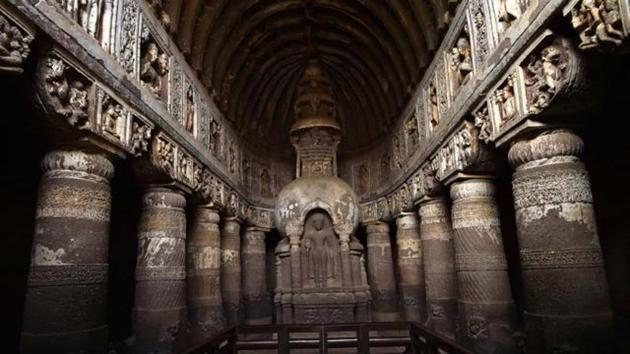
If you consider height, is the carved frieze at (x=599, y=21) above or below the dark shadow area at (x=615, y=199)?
above

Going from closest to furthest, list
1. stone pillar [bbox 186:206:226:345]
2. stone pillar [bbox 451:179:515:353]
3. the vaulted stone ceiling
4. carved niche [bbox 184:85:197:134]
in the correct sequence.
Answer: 1. stone pillar [bbox 451:179:515:353]
2. carved niche [bbox 184:85:197:134]
3. stone pillar [bbox 186:206:226:345]
4. the vaulted stone ceiling

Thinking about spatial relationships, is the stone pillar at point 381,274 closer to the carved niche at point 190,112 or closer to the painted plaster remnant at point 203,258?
the painted plaster remnant at point 203,258

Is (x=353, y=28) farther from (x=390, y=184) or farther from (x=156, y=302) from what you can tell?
(x=156, y=302)

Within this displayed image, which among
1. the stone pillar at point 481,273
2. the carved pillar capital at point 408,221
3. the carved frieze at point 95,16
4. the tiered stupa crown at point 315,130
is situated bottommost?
the stone pillar at point 481,273

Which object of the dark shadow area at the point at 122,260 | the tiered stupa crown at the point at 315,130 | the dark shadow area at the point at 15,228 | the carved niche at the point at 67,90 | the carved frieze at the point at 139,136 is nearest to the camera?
the carved niche at the point at 67,90

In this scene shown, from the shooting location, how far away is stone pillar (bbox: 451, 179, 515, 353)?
6.63m

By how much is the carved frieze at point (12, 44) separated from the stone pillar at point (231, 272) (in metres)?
7.99

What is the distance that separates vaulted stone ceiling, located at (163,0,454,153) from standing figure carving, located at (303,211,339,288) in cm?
372

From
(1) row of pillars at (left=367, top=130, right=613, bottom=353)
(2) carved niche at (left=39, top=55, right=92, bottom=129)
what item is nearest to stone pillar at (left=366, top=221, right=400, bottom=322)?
(1) row of pillars at (left=367, top=130, right=613, bottom=353)

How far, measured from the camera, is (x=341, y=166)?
16516 millimetres

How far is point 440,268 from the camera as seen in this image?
9156mm

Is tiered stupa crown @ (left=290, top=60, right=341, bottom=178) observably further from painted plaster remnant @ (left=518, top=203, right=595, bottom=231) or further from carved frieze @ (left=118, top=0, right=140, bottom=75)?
painted plaster remnant @ (left=518, top=203, right=595, bottom=231)

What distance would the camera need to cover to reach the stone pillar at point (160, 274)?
22.2 feet

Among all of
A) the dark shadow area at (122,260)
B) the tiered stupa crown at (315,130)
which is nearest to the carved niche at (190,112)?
the dark shadow area at (122,260)
